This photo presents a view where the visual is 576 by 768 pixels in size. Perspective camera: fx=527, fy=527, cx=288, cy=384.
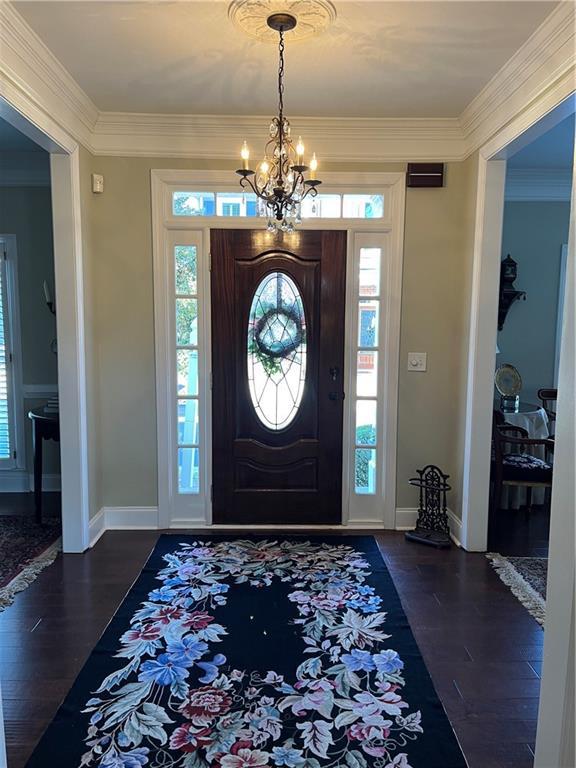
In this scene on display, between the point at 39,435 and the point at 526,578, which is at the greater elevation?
the point at 39,435

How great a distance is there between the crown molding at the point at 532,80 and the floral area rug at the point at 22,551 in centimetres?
371

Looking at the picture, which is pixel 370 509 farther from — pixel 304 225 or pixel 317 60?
pixel 317 60

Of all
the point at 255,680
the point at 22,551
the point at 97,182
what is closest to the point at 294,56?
the point at 97,182

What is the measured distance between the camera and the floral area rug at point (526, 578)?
2879 mm

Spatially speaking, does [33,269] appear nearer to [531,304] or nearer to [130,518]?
[130,518]

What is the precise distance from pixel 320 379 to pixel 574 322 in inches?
100

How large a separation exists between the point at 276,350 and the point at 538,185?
3030 mm

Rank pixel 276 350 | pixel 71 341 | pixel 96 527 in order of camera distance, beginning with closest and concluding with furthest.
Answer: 1. pixel 71 341
2. pixel 96 527
3. pixel 276 350

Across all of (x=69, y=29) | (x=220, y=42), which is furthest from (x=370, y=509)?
(x=69, y=29)

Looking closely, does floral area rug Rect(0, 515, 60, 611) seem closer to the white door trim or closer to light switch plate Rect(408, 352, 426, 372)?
the white door trim

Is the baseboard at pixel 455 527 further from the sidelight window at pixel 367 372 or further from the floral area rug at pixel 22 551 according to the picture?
the floral area rug at pixel 22 551

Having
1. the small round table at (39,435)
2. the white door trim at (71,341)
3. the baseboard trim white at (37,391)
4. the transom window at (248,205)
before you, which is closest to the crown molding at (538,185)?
the transom window at (248,205)

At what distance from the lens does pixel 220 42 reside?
2.48m

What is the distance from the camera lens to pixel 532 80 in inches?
102
